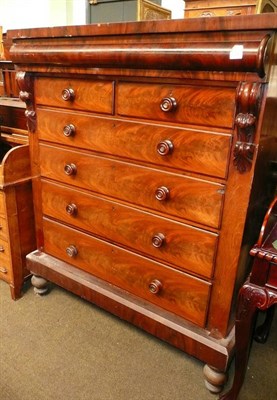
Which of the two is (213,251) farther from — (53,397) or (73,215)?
(53,397)

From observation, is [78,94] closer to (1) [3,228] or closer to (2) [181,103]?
(2) [181,103]

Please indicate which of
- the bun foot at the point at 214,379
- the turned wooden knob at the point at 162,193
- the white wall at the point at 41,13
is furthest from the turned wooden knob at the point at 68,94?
the white wall at the point at 41,13

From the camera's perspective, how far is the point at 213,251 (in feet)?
Answer: 3.46

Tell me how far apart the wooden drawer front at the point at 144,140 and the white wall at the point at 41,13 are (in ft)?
7.32

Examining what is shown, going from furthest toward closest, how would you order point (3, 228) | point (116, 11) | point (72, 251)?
point (116, 11) < point (3, 228) < point (72, 251)

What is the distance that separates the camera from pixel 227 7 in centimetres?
131

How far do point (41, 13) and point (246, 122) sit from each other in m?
3.51

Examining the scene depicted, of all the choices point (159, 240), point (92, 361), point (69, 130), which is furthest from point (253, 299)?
point (69, 130)

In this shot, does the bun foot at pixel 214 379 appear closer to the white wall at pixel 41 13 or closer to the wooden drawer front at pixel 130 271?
the wooden drawer front at pixel 130 271

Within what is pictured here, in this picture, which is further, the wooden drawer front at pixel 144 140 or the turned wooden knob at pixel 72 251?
the turned wooden knob at pixel 72 251

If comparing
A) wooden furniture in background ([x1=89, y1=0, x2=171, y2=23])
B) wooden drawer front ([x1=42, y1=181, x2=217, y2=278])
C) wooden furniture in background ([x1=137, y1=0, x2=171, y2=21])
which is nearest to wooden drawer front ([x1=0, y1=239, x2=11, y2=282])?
wooden drawer front ([x1=42, y1=181, x2=217, y2=278])

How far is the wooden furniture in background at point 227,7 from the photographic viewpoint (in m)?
1.25

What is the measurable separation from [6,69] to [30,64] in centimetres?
102

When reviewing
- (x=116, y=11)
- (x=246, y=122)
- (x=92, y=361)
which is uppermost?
(x=116, y=11)
